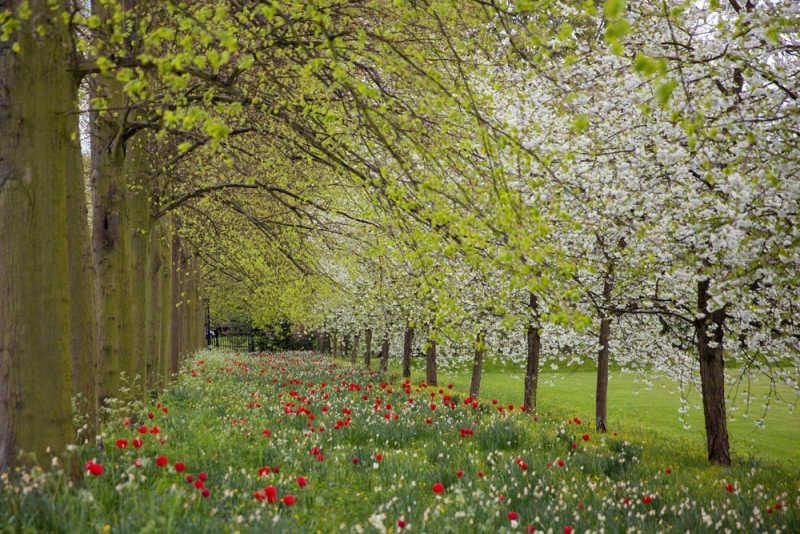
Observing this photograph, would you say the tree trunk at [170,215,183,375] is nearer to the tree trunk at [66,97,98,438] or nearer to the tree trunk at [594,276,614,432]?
the tree trunk at [66,97,98,438]

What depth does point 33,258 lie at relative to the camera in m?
4.15

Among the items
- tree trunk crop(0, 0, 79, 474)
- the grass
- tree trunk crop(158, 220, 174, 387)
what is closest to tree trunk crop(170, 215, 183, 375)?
tree trunk crop(158, 220, 174, 387)

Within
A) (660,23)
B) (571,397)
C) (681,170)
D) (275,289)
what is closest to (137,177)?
(275,289)

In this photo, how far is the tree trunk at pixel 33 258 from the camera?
160 inches

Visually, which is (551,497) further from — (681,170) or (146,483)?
(681,170)

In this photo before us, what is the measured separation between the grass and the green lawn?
582 cm

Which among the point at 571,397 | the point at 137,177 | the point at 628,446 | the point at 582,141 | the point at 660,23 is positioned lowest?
the point at 571,397

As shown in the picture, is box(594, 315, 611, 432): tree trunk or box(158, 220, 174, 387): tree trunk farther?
box(594, 315, 611, 432): tree trunk

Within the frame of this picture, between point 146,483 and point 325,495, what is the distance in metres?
1.54

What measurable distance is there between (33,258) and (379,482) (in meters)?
3.62

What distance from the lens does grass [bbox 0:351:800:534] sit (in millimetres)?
3805

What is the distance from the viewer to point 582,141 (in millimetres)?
9320

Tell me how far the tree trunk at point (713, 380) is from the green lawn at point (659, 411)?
2.24 m

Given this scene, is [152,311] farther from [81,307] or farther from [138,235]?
[81,307]
